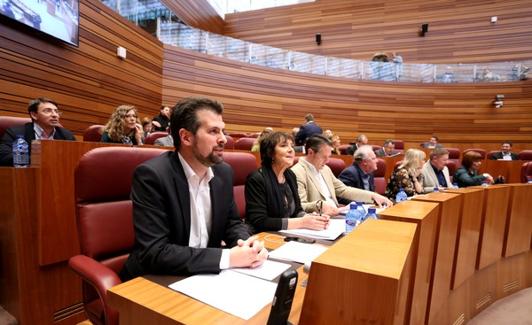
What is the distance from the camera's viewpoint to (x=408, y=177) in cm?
316

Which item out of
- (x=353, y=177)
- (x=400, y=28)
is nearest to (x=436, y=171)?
(x=353, y=177)

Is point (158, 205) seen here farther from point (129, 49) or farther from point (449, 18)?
point (449, 18)

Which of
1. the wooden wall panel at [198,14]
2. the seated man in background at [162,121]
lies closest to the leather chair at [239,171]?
the seated man in background at [162,121]

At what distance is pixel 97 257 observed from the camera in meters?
1.18

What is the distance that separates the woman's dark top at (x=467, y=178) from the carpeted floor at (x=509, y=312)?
1491 mm

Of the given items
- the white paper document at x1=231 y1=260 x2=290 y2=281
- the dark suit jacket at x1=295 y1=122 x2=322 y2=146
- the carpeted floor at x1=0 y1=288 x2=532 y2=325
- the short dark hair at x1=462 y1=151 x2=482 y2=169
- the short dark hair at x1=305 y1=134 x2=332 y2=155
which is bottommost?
the carpeted floor at x1=0 y1=288 x2=532 y2=325

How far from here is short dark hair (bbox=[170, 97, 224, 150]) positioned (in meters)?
1.21

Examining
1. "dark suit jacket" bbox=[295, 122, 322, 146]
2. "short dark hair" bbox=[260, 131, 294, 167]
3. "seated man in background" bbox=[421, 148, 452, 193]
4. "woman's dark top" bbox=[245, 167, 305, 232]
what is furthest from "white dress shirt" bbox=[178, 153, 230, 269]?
"dark suit jacket" bbox=[295, 122, 322, 146]

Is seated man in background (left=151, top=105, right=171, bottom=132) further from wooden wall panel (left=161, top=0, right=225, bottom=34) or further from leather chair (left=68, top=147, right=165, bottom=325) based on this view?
leather chair (left=68, top=147, right=165, bottom=325)

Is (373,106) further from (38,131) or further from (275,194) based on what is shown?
(38,131)

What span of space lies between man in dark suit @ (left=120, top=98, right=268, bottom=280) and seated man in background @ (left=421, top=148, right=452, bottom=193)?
3.10m

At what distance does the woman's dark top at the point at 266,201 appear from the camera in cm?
157

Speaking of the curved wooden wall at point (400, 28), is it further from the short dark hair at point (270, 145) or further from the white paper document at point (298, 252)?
the white paper document at point (298, 252)

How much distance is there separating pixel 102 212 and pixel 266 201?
816mm
